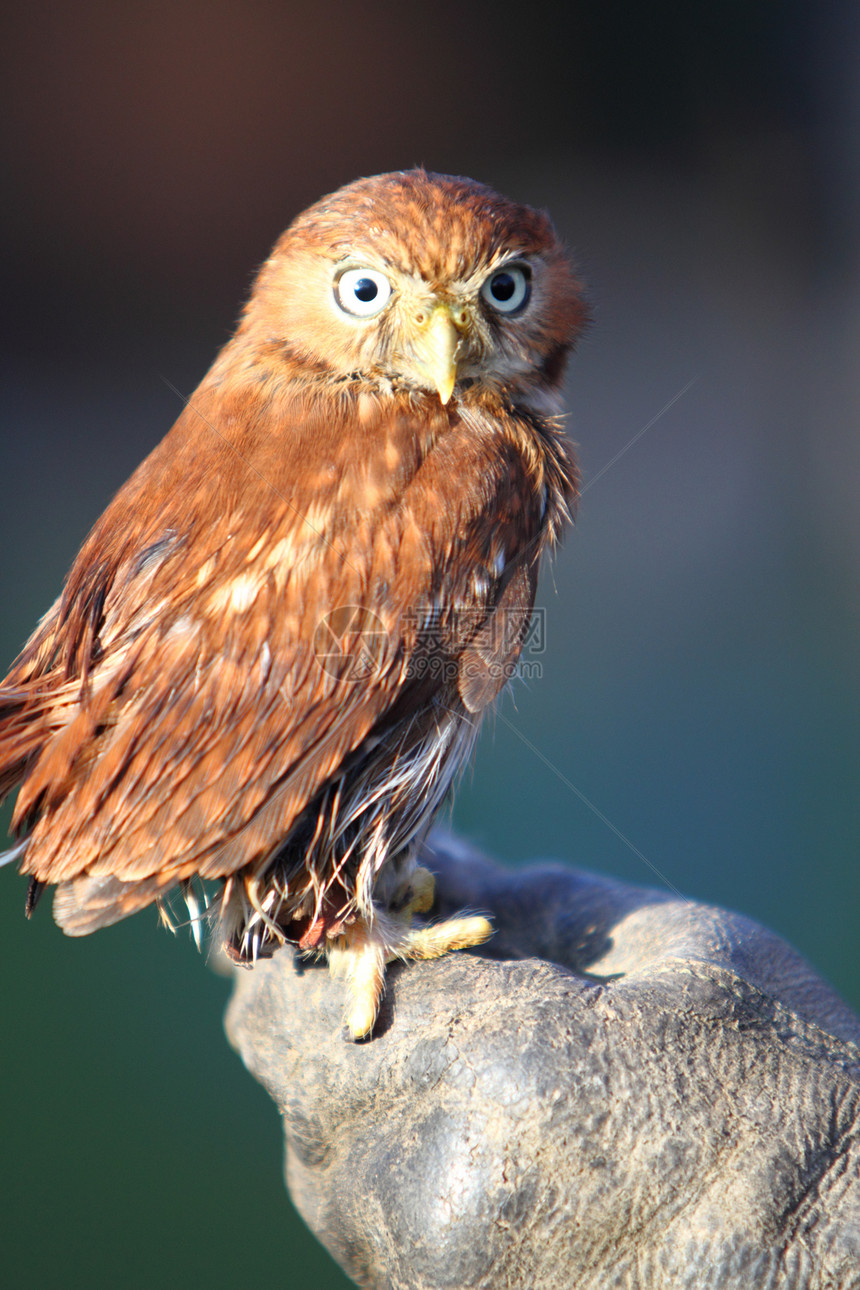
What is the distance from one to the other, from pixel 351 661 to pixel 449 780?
0.20 m

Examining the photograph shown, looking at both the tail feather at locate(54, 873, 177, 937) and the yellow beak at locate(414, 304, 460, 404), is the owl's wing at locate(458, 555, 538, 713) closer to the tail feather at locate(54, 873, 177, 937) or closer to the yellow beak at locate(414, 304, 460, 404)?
the yellow beak at locate(414, 304, 460, 404)

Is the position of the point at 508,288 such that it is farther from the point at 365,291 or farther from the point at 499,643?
the point at 499,643

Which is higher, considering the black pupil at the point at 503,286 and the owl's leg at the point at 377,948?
the black pupil at the point at 503,286

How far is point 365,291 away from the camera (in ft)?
2.11

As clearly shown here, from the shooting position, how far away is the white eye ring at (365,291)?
0.64 m

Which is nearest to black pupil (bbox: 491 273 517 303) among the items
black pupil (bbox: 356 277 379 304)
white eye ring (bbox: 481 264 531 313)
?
white eye ring (bbox: 481 264 531 313)

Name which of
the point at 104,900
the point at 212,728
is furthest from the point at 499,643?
the point at 104,900

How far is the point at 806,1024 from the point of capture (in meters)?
0.68

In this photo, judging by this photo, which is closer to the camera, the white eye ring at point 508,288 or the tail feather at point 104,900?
the tail feather at point 104,900

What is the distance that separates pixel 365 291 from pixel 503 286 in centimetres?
12

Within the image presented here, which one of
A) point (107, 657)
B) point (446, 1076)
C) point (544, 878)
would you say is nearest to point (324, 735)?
point (107, 657)
